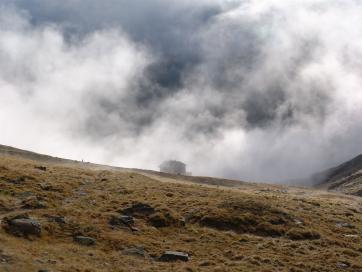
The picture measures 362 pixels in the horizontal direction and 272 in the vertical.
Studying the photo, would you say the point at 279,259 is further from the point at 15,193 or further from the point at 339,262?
the point at 15,193

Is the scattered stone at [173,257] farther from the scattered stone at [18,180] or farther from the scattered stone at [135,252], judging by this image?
the scattered stone at [18,180]

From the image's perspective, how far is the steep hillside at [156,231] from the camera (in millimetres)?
34906

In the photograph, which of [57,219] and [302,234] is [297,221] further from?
[57,219]

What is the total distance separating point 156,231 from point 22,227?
12538 millimetres

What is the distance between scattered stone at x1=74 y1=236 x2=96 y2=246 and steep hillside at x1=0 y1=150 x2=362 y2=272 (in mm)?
81

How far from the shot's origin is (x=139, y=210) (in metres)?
50.5

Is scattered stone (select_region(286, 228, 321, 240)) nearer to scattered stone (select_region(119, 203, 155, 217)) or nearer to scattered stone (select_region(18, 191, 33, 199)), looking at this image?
scattered stone (select_region(119, 203, 155, 217))

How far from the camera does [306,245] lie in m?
44.1

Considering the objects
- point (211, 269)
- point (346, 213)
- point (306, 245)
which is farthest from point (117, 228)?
point (346, 213)

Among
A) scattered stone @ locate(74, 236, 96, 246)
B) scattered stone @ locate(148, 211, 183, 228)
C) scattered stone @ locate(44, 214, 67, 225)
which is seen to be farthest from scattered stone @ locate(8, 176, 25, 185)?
scattered stone @ locate(74, 236, 96, 246)

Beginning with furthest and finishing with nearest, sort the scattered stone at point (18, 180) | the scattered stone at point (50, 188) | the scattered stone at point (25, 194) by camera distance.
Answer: the scattered stone at point (18, 180) → the scattered stone at point (50, 188) → the scattered stone at point (25, 194)

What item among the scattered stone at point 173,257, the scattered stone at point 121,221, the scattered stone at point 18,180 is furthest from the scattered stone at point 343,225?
the scattered stone at point 18,180

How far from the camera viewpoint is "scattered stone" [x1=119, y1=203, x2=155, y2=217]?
4928 cm

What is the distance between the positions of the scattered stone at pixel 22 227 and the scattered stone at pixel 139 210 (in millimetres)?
12831
